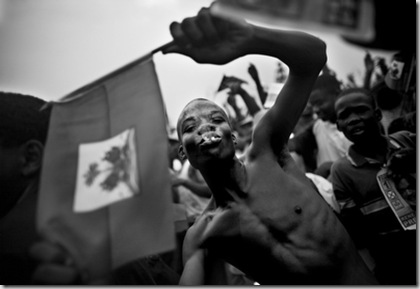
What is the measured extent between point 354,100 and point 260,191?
0.77 m

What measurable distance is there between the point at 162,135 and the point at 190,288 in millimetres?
659

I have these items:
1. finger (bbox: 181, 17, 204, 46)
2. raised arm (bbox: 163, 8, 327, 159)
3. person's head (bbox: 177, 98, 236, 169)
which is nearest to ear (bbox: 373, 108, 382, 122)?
raised arm (bbox: 163, 8, 327, 159)

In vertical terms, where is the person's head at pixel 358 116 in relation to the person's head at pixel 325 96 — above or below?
below

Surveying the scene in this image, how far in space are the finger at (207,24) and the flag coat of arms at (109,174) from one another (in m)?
0.36

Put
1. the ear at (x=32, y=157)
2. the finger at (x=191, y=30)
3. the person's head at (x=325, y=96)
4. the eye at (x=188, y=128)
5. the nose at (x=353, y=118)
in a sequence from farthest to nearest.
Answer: the person's head at (x=325, y=96), the nose at (x=353, y=118), the ear at (x=32, y=157), the eye at (x=188, y=128), the finger at (x=191, y=30)

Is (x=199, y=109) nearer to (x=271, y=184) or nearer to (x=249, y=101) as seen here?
(x=271, y=184)

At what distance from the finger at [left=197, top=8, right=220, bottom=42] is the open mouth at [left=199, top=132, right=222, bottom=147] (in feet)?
1.23

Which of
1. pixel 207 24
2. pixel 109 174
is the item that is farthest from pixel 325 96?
pixel 109 174

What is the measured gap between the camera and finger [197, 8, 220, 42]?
1994mm

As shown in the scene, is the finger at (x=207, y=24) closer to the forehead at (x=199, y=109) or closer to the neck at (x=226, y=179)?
the forehead at (x=199, y=109)

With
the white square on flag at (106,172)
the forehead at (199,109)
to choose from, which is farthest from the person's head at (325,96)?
the white square on flag at (106,172)

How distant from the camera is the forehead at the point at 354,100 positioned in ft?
8.38

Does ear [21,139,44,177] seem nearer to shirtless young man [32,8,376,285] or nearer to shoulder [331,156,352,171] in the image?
shirtless young man [32,8,376,285]

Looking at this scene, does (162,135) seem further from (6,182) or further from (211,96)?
(6,182)
